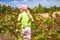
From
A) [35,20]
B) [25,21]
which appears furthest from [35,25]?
[25,21]

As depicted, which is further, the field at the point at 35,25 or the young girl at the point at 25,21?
the field at the point at 35,25

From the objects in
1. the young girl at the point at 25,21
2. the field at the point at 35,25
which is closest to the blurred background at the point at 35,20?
the field at the point at 35,25

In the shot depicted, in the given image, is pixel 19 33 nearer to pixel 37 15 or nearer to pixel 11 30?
pixel 11 30

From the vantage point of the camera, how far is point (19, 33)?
3.93m

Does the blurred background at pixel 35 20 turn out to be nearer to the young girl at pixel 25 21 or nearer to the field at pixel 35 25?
the field at pixel 35 25

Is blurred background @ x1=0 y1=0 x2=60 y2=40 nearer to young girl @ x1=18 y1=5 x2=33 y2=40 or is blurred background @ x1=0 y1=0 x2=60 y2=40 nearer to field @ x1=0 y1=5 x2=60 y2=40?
field @ x1=0 y1=5 x2=60 y2=40

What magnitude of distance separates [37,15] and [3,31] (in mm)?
644

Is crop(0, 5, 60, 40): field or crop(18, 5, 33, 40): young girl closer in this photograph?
crop(18, 5, 33, 40): young girl

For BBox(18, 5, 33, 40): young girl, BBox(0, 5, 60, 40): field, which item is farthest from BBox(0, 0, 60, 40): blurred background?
BBox(18, 5, 33, 40): young girl

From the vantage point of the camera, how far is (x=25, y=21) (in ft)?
12.2

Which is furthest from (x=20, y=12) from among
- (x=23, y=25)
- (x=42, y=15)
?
(x=42, y=15)

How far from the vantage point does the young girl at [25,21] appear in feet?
12.1

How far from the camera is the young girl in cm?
369

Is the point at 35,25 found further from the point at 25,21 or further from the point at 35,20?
the point at 25,21
